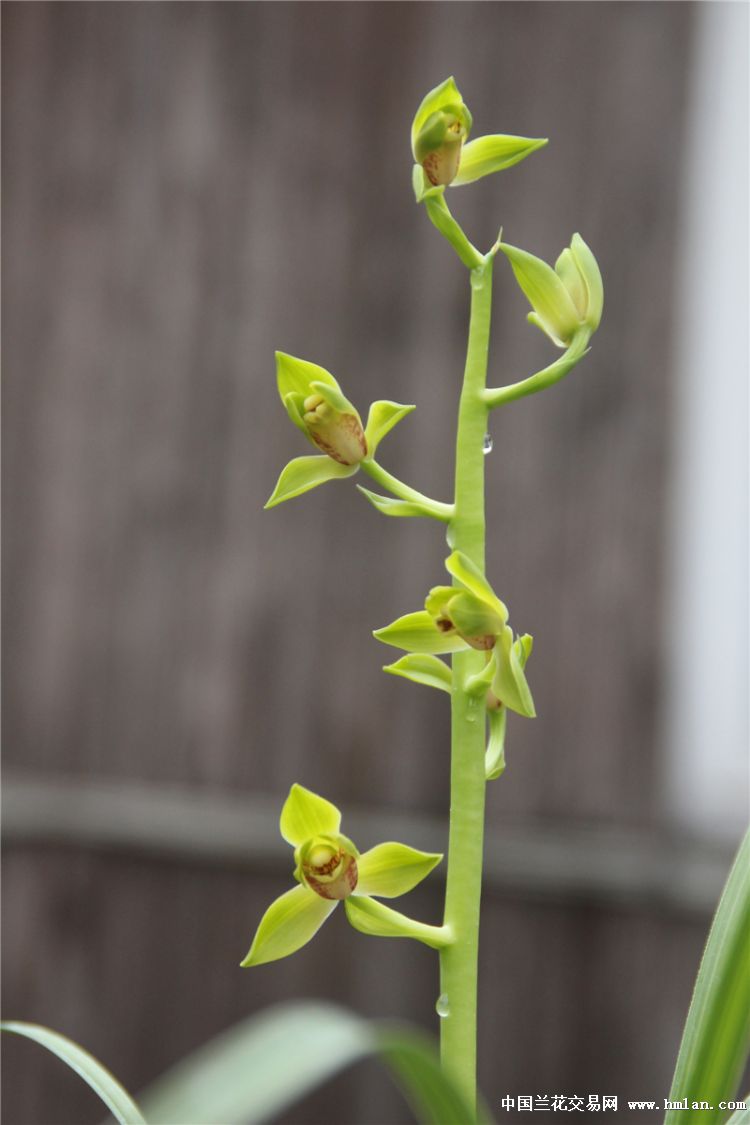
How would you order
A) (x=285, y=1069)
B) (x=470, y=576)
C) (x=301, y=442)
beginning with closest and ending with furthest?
(x=285, y=1069) → (x=470, y=576) → (x=301, y=442)

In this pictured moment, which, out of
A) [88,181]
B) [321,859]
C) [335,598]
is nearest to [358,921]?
[321,859]

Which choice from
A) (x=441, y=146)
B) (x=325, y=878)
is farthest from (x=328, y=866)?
(x=441, y=146)

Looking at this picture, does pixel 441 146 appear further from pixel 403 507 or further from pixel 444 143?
pixel 403 507

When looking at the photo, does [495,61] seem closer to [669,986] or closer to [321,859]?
[669,986]

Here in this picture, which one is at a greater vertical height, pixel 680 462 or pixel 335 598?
pixel 680 462

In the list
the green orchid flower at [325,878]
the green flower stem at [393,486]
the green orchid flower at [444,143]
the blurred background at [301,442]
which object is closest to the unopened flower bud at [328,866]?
the green orchid flower at [325,878]

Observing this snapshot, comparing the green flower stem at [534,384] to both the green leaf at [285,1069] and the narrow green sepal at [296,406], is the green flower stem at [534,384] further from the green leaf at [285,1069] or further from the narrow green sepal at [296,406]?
the green leaf at [285,1069]

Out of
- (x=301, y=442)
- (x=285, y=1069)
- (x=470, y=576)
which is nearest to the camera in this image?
(x=285, y=1069)

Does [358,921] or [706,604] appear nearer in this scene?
[358,921]
